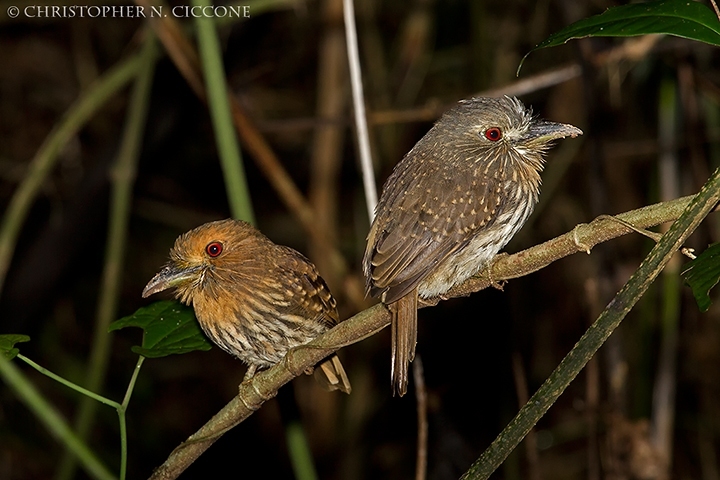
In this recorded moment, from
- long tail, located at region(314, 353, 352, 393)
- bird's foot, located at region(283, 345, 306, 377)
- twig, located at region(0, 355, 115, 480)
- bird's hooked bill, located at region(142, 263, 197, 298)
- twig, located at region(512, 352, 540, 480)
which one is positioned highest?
bird's hooked bill, located at region(142, 263, 197, 298)

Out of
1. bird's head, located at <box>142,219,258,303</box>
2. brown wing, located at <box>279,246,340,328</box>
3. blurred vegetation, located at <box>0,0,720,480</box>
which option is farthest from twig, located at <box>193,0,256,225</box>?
blurred vegetation, located at <box>0,0,720,480</box>

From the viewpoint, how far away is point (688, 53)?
157 inches

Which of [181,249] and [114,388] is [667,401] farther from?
[114,388]

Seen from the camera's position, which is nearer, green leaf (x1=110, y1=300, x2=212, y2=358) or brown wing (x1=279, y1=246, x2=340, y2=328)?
green leaf (x1=110, y1=300, x2=212, y2=358)

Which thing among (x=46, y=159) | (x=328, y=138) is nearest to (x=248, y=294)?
(x=46, y=159)

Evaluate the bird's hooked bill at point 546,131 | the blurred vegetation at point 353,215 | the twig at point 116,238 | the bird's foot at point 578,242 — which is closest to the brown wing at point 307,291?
the bird's hooked bill at point 546,131

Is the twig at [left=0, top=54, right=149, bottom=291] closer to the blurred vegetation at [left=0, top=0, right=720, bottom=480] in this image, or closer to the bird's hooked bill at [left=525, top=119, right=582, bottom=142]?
the blurred vegetation at [left=0, top=0, right=720, bottom=480]

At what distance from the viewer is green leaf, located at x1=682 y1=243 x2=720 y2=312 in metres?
1.48

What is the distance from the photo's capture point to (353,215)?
6.11 meters

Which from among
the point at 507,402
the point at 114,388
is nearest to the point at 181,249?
the point at 507,402

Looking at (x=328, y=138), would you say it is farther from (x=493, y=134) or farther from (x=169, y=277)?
(x=169, y=277)

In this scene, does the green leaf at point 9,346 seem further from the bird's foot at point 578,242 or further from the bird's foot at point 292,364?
the bird's foot at point 578,242

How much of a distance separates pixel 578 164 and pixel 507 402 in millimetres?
1916

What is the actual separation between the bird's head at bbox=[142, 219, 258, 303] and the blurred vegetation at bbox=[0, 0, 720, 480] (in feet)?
4.81
